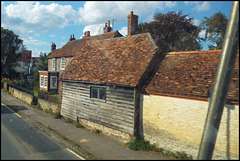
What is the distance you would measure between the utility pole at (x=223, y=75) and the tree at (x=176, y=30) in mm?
19956

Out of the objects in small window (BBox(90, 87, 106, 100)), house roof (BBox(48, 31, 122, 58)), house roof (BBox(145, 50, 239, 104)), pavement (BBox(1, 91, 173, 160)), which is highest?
house roof (BBox(48, 31, 122, 58))

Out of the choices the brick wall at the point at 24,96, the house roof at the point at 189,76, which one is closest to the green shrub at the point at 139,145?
the house roof at the point at 189,76

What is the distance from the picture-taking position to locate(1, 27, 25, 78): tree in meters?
5.09

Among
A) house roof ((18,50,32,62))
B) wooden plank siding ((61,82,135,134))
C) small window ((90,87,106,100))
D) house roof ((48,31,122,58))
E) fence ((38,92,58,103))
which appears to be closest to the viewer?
house roof ((18,50,32,62))

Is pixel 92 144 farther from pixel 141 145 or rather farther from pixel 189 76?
pixel 189 76

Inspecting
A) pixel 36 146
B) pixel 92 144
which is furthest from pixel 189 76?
pixel 36 146

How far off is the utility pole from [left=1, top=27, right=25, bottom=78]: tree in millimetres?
6004

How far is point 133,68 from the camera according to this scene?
11.0 m

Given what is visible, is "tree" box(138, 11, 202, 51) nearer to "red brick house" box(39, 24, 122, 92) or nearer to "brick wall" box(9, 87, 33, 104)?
"red brick house" box(39, 24, 122, 92)

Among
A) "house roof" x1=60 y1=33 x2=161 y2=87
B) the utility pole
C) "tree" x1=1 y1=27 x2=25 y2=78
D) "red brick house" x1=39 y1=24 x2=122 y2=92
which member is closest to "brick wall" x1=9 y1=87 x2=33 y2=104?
"red brick house" x1=39 y1=24 x2=122 y2=92

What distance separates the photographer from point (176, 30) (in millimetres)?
25625

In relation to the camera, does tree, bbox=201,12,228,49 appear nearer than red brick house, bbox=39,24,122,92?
Yes

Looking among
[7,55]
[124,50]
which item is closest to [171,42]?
[124,50]

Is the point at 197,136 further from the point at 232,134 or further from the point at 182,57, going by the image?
the point at 182,57
